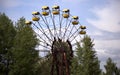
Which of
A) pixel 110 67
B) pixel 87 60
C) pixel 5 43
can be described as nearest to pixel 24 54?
pixel 5 43

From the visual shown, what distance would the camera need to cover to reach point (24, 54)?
36.2 metres

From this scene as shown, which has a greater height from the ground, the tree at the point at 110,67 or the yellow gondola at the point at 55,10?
the yellow gondola at the point at 55,10

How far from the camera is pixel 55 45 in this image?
2616 centimetres

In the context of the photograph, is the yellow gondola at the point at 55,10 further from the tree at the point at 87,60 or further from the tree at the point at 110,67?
the tree at the point at 110,67

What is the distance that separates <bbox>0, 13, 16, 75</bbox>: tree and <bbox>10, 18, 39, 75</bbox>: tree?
1.51 metres

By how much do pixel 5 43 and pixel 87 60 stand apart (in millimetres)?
14077

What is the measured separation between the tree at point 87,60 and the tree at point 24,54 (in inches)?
343

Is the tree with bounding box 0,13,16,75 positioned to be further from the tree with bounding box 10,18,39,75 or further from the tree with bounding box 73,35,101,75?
the tree with bounding box 73,35,101,75

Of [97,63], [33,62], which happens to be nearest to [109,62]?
[97,63]

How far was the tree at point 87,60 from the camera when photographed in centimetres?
4044

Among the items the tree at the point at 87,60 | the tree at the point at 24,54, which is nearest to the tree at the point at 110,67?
the tree at the point at 87,60

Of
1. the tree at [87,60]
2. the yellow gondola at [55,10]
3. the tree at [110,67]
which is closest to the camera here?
the yellow gondola at [55,10]

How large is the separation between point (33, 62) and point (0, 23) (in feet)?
29.8

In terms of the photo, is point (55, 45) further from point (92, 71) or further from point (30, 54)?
point (92, 71)
